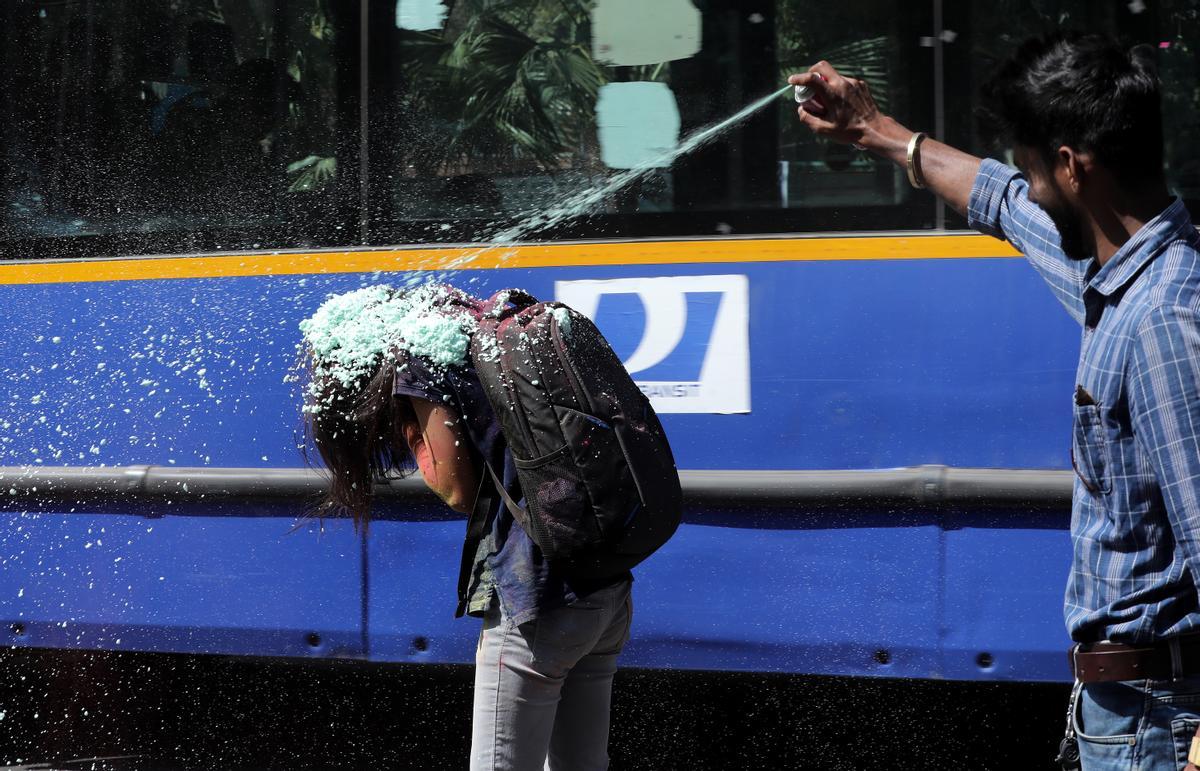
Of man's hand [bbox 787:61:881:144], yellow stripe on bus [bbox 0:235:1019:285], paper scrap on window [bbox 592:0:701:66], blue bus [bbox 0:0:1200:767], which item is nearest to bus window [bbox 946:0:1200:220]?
blue bus [bbox 0:0:1200:767]

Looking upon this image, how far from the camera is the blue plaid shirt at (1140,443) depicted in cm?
142

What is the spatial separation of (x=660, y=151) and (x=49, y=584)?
7.50ft

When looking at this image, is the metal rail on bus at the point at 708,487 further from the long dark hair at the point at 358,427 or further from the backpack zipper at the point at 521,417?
the backpack zipper at the point at 521,417

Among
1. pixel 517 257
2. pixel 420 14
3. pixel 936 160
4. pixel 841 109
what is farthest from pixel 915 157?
pixel 420 14

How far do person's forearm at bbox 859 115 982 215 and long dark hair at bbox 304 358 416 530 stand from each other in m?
0.96

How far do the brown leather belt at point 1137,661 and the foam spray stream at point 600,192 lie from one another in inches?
80.8

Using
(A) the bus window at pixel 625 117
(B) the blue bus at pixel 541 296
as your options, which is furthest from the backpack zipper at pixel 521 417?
(A) the bus window at pixel 625 117

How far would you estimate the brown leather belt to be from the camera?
4.99 ft

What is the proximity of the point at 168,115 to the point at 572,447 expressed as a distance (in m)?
2.15

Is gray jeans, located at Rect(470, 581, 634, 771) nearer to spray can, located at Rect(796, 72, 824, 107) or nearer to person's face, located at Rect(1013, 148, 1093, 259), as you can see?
spray can, located at Rect(796, 72, 824, 107)

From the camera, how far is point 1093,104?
1521 mm

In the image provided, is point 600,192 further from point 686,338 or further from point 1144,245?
point 1144,245

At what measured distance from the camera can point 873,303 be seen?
3.26 meters

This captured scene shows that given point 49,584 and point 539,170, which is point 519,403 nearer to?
point 539,170
